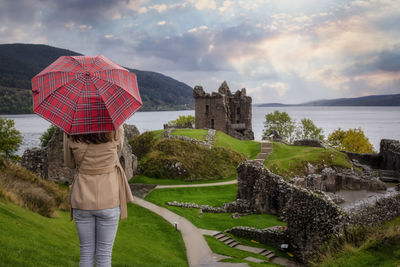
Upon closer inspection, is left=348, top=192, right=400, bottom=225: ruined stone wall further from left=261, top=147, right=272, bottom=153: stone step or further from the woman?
left=261, top=147, right=272, bottom=153: stone step

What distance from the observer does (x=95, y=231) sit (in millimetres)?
4902

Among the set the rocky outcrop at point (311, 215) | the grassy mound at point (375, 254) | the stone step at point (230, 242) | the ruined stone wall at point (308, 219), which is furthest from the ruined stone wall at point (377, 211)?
the stone step at point (230, 242)

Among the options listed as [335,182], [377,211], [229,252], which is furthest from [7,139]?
[377,211]

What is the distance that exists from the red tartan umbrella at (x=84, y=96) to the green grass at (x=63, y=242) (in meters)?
4.10

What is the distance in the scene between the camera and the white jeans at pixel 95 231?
4785 millimetres

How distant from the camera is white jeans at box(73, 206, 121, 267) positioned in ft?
15.7

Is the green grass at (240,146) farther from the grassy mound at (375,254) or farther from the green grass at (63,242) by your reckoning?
the grassy mound at (375,254)

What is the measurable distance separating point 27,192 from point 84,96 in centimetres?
1200

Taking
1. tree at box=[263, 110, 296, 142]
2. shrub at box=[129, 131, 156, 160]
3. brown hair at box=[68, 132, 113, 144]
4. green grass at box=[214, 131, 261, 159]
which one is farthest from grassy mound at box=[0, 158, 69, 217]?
tree at box=[263, 110, 296, 142]

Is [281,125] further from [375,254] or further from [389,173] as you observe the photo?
[375,254]

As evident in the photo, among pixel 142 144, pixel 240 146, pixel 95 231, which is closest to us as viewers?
pixel 95 231

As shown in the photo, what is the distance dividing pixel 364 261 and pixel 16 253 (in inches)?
401

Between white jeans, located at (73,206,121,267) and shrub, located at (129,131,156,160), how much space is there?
3498 centimetres

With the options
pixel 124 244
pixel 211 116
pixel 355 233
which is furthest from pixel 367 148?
pixel 124 244
